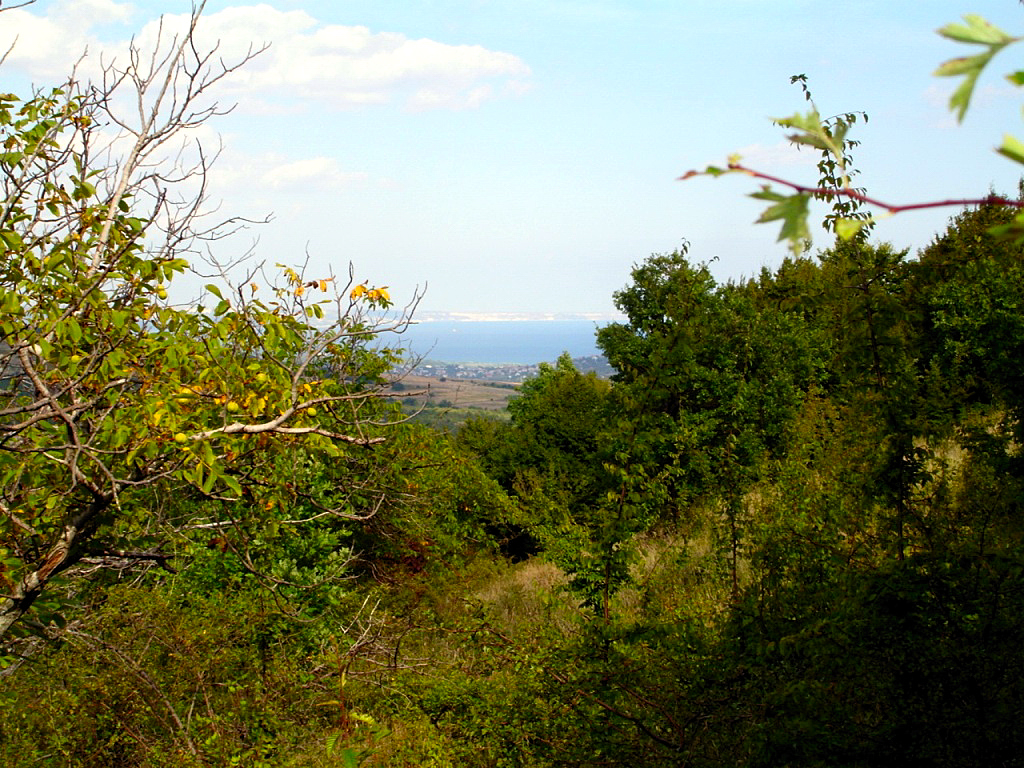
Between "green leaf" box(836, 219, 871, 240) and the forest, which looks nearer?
"green leaf" box(836, 219, 871, 240)

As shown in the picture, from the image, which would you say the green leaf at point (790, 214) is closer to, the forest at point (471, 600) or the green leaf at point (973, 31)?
the green leaf at point (973, 31)

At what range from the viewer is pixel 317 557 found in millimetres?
11273

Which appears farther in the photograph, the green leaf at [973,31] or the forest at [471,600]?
the forest at [471,600]

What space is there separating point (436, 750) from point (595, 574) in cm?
198

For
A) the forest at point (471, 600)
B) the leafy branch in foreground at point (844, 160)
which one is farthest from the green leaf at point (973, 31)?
the forest at point (471, 600)

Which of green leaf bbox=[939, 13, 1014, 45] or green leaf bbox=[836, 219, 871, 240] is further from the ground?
green leaf bbox=[939, 13, 1014, 45]

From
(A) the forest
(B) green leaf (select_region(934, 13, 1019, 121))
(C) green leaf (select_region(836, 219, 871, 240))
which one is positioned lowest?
(A) the forest

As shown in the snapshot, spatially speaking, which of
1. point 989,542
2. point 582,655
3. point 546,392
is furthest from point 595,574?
point 546,392

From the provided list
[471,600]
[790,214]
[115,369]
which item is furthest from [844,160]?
[471,600]

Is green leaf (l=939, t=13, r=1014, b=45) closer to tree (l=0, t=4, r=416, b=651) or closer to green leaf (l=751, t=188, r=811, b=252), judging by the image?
green leaf (l=751, t=188, r=811, b=252)

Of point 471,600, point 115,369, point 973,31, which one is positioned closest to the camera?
point 973,31

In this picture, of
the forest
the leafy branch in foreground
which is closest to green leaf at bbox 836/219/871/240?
the leafy branch in foreground

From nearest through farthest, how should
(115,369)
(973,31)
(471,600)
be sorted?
(973,31) < (115,369) < (471,600)

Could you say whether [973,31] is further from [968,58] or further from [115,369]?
[115,369]
